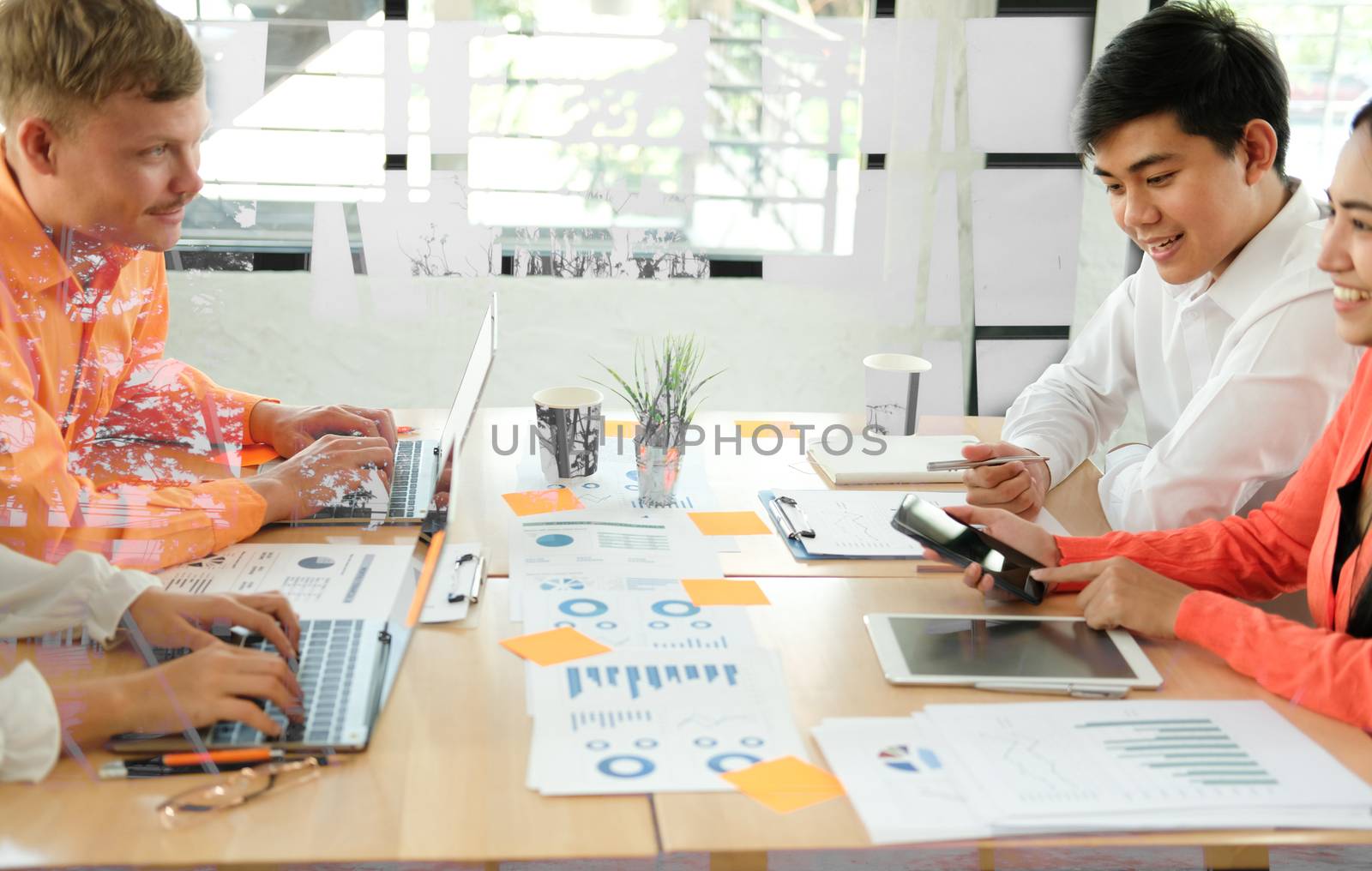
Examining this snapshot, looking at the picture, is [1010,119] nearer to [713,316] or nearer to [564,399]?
[713,316]

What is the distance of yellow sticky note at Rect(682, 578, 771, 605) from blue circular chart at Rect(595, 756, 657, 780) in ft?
1.04

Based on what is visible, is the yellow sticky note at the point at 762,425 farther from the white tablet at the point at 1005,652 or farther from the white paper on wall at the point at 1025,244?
the white paper on wall at the point at 1025,244

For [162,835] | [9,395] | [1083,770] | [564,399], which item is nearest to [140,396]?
[9,395]

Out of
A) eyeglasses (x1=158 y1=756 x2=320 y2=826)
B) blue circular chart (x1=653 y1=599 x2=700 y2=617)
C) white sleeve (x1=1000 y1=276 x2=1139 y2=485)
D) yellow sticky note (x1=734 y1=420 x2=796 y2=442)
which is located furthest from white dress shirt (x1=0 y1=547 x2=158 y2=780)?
white sleeve (x1=1000 y1=276 x2=1139 y2=485)

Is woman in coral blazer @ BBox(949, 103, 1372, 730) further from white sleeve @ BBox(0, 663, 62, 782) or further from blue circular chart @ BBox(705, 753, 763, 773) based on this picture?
white sleeve @ BBox(0, 663, 62, 782)

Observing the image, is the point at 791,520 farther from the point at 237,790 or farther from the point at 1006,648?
the point at 237,790

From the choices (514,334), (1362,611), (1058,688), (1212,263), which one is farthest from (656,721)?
(514,334)

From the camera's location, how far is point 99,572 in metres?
1.01

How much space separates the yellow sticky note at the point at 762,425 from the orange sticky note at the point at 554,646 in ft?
2.43

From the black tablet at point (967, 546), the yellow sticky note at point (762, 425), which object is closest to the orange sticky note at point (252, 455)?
the black tablet at point (967, 546)

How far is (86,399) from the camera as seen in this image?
3.26 ft

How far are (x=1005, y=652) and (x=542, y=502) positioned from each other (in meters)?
0.65

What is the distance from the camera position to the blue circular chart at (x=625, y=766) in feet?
3.03

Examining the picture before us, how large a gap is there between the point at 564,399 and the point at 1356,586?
39.0 inches
